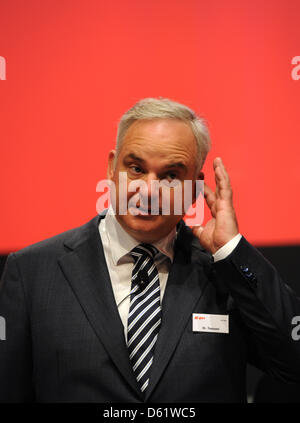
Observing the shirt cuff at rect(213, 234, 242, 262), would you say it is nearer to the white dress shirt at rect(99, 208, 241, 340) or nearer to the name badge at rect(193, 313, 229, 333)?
the white dress shirt at rect(99, 208, 241, 340)

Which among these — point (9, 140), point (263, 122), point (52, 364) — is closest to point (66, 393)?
point (52, 364)

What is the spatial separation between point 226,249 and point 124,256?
39 centimetres

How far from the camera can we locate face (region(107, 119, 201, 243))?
A: 1.73 metres

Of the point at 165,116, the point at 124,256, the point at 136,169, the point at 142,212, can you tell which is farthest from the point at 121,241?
the point at 165,116

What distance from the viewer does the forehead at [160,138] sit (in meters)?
1.73

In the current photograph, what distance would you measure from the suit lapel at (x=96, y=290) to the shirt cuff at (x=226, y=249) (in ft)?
1.36

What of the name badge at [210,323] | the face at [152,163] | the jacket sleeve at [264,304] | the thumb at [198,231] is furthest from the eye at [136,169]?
the name badge at [210,323]

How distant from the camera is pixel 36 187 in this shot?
2350 mm

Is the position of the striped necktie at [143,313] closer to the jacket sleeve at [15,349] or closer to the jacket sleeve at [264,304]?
the jacket sleeve at [264,304]

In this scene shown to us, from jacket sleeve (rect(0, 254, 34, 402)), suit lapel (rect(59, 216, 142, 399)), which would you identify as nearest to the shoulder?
suit lapel (rect(59, 216, 142, 399))

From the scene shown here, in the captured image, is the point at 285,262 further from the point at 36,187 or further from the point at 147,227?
the point at 36,187

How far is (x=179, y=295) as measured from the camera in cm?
177

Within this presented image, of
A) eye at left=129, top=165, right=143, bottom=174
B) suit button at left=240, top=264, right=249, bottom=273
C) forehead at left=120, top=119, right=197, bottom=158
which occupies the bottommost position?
suit button at left=240, top=264, right=249, bottom=273

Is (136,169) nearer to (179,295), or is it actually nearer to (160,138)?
(160,138)
